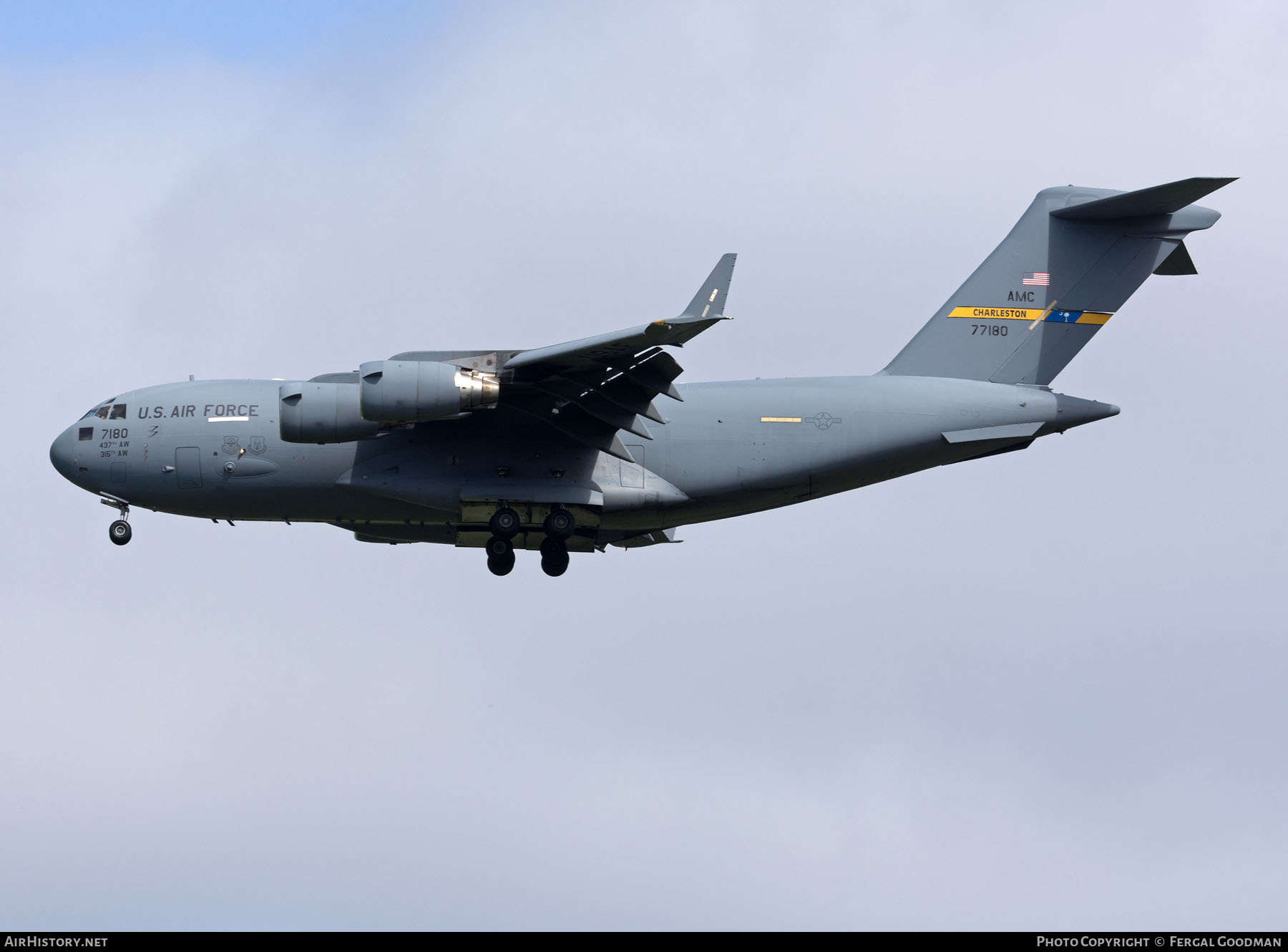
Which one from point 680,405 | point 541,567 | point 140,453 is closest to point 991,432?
point 680,405

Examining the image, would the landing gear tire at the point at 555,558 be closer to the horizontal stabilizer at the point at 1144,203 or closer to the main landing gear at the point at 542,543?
the main landing gear at the point at 542,543

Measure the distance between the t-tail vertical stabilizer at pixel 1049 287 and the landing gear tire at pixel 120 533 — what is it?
958 cm

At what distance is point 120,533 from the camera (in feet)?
73.2

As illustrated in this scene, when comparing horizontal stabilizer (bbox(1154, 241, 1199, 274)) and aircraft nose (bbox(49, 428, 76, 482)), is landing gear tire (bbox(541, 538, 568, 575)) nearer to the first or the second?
aircraft nose (bbox(49, 428, 76, 482))

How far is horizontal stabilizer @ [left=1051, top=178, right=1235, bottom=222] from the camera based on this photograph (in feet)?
70.4

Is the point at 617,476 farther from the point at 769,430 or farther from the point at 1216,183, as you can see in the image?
the point at 1216,183

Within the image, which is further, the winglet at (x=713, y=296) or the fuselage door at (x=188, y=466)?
the fuselage door at (x=188, y=466)

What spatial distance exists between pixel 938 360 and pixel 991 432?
138cm

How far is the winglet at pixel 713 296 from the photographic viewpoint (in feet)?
62.8

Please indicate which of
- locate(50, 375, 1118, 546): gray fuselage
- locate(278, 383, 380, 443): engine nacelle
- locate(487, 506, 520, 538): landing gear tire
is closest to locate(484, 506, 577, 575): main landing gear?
locate(487, 506, 520, 538): landing gear tire

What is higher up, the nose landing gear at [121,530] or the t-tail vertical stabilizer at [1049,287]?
the t-tail vertical stabilizer at [1049,287]

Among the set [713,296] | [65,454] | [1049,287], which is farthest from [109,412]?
[1049,287]

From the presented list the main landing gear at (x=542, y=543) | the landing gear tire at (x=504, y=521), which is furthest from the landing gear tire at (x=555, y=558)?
the landing gear tire at (x=504, y=521)
